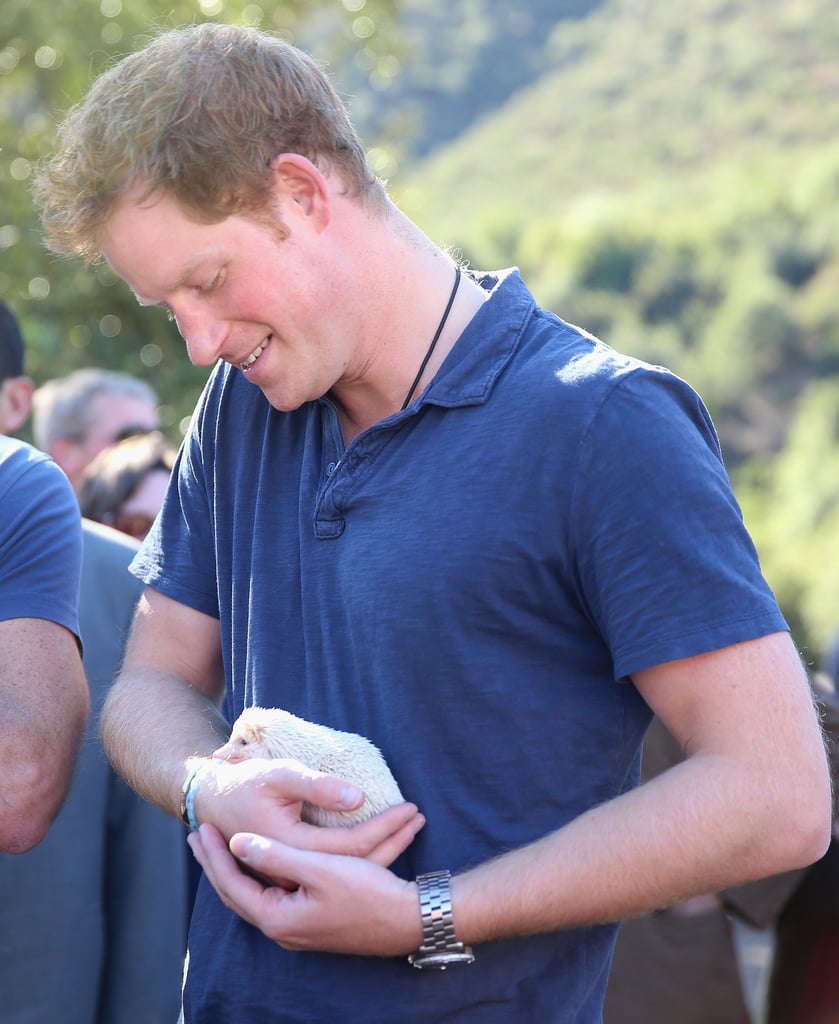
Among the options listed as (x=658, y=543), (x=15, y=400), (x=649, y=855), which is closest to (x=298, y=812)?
(x=649, y=855)

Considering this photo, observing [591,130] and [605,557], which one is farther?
[591,130]

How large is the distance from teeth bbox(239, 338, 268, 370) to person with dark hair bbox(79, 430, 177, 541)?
212cm

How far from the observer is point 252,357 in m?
1.73

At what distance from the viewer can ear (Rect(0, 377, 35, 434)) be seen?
3.06m

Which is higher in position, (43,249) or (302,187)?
(302,187)

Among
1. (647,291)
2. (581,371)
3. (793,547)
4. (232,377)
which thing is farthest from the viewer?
(647,291)

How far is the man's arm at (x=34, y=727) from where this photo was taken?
1934mm

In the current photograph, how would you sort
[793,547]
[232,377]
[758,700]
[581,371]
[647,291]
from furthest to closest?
[647,291] < [793,547] < [232,377] < [581,371] < [758,700]

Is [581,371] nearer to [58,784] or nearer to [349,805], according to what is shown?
[349,805]

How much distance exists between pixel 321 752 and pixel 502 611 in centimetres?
29

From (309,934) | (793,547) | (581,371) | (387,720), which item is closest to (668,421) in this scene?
(581,371)

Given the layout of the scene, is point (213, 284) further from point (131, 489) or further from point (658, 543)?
point (131, 489)

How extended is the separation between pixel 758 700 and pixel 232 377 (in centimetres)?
97

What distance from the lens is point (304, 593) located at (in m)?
1.71
